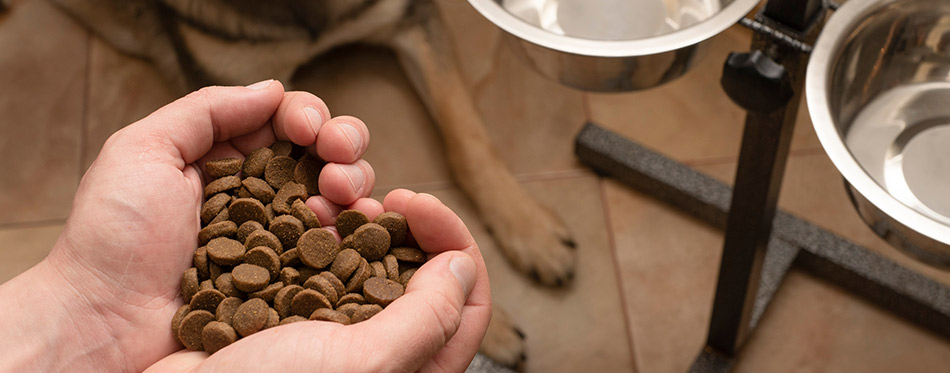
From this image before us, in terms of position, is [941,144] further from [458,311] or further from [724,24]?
[458,311]

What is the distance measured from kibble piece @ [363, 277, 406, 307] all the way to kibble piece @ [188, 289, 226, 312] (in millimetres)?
157

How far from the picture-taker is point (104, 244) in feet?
3.18

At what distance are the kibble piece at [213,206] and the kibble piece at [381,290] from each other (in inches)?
8.1

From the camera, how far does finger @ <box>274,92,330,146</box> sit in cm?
102

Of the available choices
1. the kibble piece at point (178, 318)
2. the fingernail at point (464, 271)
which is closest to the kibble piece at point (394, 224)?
the fingernail at point (464, 271)

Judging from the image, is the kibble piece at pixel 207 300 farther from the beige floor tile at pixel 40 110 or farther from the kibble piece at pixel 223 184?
the beige floor tile at pixel 40 110

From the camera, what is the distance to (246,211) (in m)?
1.02

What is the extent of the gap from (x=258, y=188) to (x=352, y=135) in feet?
0.42

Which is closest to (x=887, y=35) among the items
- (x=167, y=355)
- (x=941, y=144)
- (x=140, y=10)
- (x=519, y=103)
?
(x=941, y=144)

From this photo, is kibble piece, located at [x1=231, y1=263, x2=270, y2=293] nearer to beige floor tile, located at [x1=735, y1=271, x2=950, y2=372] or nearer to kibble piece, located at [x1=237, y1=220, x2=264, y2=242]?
kibble piece, located at [x1=237, y1=220, x2=264, y2=242]

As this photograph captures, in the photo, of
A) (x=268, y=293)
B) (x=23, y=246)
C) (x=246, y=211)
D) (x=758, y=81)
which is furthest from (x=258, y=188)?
(x=23, y=246)

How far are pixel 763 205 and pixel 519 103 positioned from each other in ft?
2.71

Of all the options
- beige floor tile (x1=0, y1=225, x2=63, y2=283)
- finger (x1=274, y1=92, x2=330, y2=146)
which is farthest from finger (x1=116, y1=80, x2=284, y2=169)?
beige floor tile (x1=0, y1=225, x2=63, y2=283)

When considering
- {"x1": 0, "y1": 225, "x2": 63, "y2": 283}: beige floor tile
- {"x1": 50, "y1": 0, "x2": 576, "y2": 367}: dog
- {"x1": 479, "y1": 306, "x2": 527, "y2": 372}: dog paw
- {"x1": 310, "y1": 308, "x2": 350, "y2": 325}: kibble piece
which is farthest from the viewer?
{"x1": 0, "y1": 225, "x2": 63, "y2": 283}: beige floor tile
